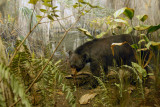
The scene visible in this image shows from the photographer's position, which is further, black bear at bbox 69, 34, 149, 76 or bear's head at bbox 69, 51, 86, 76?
bear's head at bbox 69, 51, 86, 76

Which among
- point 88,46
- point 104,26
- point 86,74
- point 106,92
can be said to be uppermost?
point 104,26

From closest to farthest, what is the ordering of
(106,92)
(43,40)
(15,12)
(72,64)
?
(106,92) < (72,64) < (15,12) < (43,40)

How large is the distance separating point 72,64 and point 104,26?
254 centimetres

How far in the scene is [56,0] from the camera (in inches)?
215

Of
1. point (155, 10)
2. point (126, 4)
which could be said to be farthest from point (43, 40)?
point (155, 10)

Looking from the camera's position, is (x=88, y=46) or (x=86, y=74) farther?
(x=86, y=74)

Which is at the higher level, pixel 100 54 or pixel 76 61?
pixel 100 54

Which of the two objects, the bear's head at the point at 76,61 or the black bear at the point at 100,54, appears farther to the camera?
the bear's head at the point at 76,61

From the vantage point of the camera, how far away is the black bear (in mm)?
4062

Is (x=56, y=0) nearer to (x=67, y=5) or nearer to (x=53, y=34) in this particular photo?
(x=67, y=5)

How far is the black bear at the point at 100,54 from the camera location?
4.06m

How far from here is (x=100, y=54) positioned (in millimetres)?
4180

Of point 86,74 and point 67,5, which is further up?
point 67,5

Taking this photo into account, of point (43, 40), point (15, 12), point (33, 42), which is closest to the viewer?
point (15, 12)
